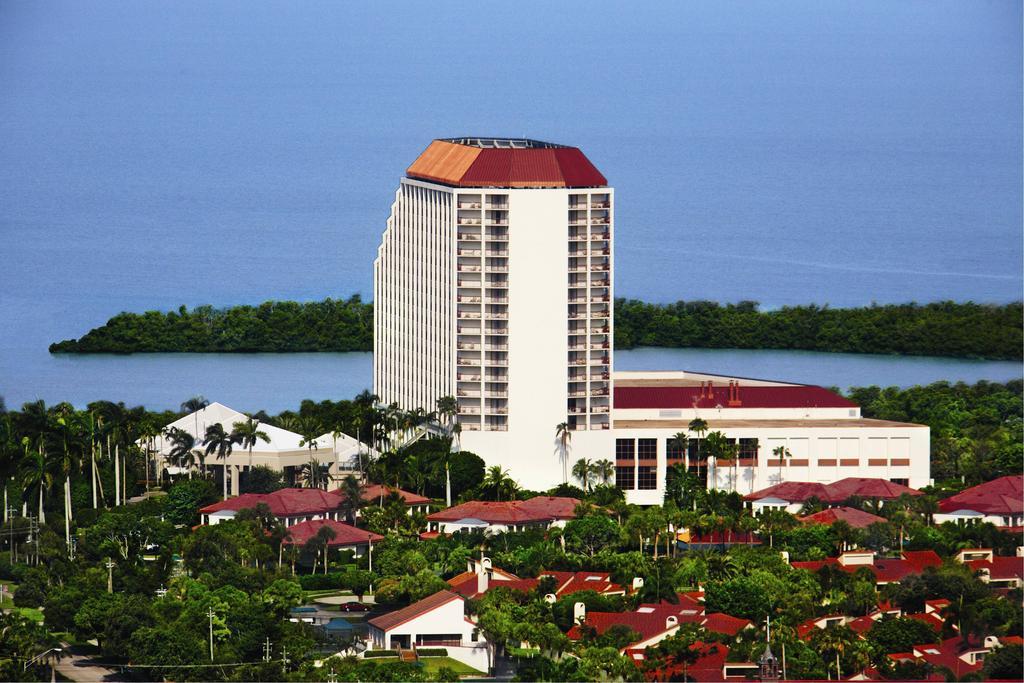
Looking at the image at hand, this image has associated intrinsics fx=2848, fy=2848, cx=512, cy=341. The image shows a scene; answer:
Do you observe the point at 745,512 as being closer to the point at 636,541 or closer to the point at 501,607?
the point at 636,541

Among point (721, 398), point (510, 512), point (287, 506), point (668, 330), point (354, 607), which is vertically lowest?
point (354, 607)

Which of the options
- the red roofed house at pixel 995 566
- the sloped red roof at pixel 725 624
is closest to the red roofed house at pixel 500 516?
the red roofed house at pixel 995 566

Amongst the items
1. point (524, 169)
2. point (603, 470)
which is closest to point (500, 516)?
point (603, 470)

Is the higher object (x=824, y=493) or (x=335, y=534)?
(x=824, y=493)

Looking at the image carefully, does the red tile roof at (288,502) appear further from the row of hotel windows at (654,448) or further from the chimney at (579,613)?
the chimney at (579,613)

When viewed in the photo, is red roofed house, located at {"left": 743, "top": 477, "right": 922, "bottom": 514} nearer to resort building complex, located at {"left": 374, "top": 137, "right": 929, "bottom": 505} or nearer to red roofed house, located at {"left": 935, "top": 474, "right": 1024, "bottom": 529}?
red roofed house, located at {"left": 935, "top": 474, "right": 1024, "bottom": 529}

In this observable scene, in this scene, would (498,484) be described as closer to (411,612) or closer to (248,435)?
(248,435)

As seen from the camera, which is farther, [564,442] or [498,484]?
[564,442]
